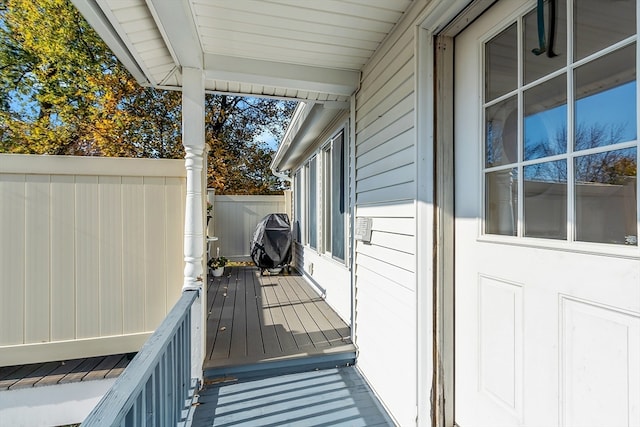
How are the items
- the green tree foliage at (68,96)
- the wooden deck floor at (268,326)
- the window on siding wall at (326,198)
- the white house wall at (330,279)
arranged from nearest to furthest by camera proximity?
the wooden deck floor at (268,326) < the white house wall at (330,279) < the window on siding wall at (326,198) < the green tree foliage at (68,96)

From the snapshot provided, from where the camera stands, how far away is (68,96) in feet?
34.7

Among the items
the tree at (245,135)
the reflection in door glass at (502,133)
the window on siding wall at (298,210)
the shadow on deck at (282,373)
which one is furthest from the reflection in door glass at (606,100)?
the tree at (245,135)

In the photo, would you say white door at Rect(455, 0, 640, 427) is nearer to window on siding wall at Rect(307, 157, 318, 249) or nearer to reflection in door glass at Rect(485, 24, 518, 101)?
reflection in door glass at Rect(485, 24, 518, 101)

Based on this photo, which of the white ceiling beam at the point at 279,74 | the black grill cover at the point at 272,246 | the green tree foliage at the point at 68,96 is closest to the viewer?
the white ceiling beam at the point at 279,74

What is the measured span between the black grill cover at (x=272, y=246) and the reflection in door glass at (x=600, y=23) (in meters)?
5.56

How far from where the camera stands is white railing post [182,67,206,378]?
229 cm

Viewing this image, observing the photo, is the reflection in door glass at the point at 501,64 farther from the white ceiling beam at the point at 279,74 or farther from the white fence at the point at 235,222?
the white fence at the point at 235,222

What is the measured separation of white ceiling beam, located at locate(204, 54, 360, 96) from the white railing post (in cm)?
18

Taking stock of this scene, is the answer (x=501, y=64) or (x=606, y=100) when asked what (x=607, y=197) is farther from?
(x=501, y=64)

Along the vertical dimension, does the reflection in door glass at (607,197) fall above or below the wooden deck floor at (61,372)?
above

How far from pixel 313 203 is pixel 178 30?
12.1 feet

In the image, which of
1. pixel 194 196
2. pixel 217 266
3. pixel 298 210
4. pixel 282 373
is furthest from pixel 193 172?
pixel 298 210

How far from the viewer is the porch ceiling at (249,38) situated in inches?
72.9

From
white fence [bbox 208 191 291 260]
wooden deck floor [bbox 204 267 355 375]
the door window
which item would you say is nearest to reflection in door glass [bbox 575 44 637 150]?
the door window
